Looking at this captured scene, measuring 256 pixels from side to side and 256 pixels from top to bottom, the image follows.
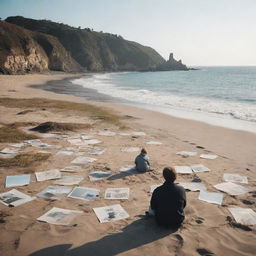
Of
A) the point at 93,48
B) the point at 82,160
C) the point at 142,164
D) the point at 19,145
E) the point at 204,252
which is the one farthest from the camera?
the point at 93,48

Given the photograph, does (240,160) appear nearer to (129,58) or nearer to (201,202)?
(201,202)

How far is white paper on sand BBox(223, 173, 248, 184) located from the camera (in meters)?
6.59

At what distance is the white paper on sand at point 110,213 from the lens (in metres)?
4.82

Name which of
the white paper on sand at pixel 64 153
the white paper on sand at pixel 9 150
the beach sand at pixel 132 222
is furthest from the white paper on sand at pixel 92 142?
the white paper on sand at pixel 9 150

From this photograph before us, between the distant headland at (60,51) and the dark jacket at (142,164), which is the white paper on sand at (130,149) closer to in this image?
the dark jacket at (142,164)

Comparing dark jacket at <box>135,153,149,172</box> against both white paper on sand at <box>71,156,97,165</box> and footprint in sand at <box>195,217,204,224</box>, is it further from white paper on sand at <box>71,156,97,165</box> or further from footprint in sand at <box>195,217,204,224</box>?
footprint in sand at <box>195,217,204,224</box>

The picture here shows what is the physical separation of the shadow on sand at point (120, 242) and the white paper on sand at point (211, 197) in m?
1.49

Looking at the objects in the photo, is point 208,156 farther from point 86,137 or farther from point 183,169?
point 86,137

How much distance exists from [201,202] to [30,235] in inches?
136

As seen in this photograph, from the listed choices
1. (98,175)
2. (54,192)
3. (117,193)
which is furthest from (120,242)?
(98,175)

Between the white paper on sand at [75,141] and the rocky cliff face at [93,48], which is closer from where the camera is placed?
the white paper on sand at [75,141]

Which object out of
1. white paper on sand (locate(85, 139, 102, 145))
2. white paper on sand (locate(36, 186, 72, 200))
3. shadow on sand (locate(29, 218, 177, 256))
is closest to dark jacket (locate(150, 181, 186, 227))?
shadow on sand (locate(29, 218, 177, 256))

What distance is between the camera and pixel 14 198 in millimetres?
5484

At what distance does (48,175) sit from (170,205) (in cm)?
370
